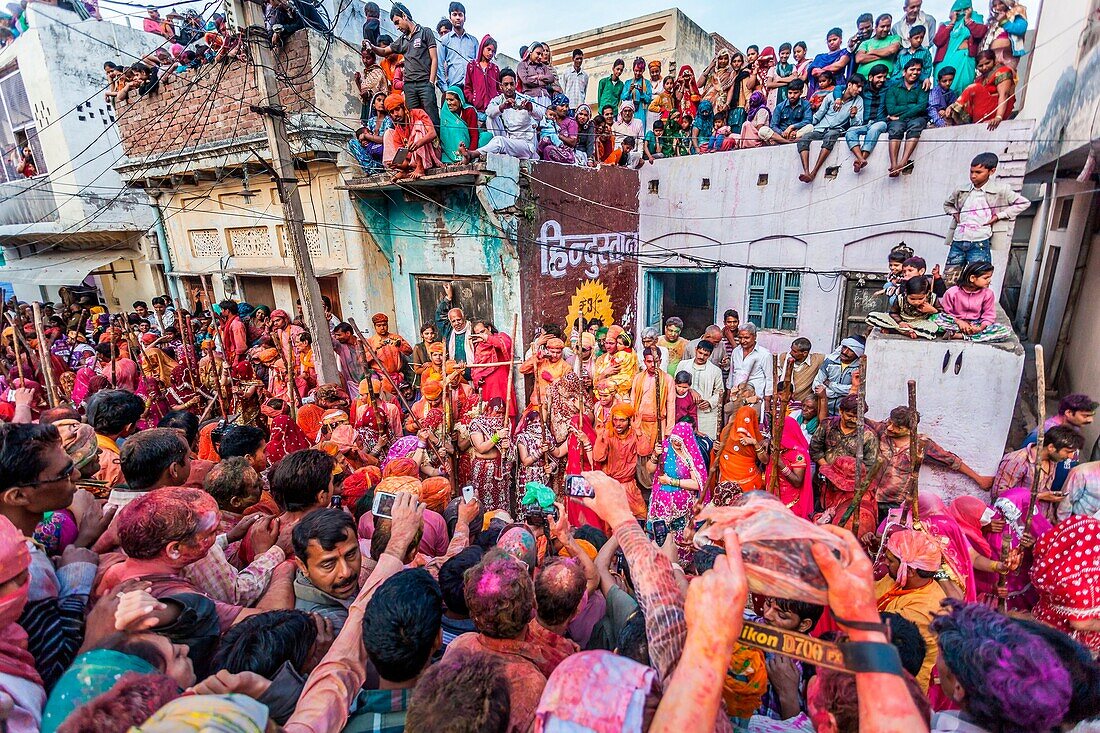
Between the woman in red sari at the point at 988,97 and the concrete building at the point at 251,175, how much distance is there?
9588 millimetres

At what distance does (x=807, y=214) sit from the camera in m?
8.62

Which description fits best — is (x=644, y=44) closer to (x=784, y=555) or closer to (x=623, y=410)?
(x=623, y=410)

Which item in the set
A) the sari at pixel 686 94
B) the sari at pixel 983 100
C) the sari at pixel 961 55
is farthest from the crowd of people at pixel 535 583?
the sari at pixel 686 94

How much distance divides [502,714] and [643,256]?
1027 cm

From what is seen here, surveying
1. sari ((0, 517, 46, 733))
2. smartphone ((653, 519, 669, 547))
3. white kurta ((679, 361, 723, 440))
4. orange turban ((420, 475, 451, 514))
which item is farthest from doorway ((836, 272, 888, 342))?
sari ((0, 517, 46, 733))

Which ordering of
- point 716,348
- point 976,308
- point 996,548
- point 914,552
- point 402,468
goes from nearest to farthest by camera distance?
point 914,552, point 996,548, point 402,468, point 976,308, point 716,348

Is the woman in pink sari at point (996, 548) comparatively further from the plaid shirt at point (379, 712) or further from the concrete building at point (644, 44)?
the concrete building at point (644, 44)

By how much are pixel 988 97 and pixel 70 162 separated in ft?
65.6

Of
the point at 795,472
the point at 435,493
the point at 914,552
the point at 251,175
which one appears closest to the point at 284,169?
the point at 435,493

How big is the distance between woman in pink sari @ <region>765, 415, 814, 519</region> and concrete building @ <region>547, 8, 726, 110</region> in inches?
522

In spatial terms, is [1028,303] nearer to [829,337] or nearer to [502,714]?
[829,337]

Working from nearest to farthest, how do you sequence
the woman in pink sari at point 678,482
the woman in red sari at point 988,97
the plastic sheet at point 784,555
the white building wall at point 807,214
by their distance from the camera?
the plastic sheet at point 784,555 → the woman in pink sari at point 678,482 → the woman in red sari at point 988,97 → the white building wall at point 807,214

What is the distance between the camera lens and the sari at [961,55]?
23.8ft

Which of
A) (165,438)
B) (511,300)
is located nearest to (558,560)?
(165,438)
